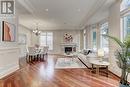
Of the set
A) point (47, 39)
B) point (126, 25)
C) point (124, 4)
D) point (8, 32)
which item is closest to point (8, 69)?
point (8, 32)

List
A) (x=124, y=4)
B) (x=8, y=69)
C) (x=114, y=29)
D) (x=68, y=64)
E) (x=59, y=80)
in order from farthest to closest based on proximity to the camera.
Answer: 1. (x=68, y=64)
2. (x=114, y=29)
3. (x=8, y=69)
4. (x=124, y=4)
5. (x=59, y=80)

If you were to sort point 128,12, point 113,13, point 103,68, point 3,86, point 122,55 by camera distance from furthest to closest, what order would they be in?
point 103,68
point 113,13
point 128,12
point 3,86
point 122,55

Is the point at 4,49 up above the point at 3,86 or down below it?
above

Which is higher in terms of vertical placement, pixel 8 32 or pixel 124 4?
pixel 124 4

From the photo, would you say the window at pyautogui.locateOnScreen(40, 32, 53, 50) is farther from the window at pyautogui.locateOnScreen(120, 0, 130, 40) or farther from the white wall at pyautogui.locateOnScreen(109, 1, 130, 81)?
the window at pyautogui.locateOnScreen(120, 0, 130, 40)

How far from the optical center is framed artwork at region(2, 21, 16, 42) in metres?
4.71

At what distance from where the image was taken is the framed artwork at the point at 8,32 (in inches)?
186

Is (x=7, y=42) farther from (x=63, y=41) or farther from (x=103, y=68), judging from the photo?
(x=63, y=41)

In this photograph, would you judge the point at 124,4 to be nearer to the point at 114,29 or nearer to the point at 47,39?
the point at 114,29

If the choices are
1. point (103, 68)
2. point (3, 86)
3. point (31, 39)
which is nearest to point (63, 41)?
point (31, 39)

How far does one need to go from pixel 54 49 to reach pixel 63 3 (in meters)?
9.96

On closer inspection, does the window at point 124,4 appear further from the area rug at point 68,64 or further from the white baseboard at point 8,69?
the white baseboard at point 8,69

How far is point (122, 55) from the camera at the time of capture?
2.88 m

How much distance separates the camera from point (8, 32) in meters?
5.09
